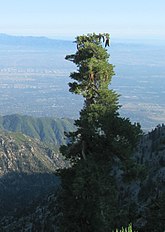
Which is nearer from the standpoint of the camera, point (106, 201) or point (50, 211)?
point (106, 201)

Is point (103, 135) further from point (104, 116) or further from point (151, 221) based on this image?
point (151, 221)

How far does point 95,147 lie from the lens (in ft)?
118

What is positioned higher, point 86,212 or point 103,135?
point 103,135

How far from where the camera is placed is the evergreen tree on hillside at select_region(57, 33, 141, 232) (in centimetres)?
3362

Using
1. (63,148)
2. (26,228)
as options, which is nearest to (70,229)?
(63,148)

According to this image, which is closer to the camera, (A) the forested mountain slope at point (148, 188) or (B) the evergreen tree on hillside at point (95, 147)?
(B) the evergreen tree on hillside at point (95, 147)

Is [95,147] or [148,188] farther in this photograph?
[148,188]

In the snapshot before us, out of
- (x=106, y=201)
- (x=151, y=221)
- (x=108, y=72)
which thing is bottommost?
(x=151, y=221)

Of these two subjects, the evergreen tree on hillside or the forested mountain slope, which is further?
the forested mountain slope

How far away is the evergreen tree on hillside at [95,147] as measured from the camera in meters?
33.6

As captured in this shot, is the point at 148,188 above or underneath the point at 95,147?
underneath

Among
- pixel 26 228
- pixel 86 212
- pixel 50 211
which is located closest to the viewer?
pixel 86 212

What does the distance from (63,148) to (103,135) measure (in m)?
3.81

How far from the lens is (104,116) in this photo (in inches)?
1371
